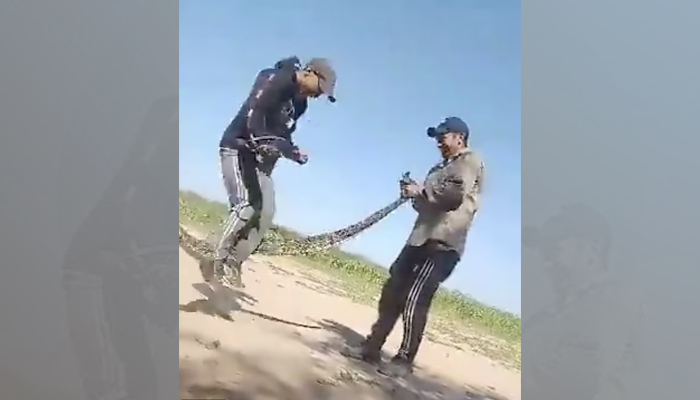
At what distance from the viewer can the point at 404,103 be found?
171cm

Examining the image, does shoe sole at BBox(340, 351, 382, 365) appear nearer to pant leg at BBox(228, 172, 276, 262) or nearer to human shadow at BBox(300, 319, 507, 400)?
human shadow at BBox(300, 319, 507, 400)

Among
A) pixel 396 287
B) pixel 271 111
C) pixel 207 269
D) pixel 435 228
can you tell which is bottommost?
pixel 207 269

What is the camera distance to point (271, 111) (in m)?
1.71

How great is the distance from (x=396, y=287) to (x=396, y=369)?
0.17m

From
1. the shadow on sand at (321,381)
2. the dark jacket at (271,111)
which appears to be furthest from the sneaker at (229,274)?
the dark jacket at (271,111)

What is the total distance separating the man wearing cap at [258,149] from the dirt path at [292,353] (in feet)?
0.16

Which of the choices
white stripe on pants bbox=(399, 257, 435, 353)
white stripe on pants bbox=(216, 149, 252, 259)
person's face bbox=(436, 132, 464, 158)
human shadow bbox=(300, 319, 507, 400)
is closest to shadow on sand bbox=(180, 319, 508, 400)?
human shadow bbox=(300, 319, 507, 400)

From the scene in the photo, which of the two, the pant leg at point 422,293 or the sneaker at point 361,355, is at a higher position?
the pant leg at point 422,293

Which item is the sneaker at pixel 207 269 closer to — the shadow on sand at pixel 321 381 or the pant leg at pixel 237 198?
the pant leg at pixel 237 198

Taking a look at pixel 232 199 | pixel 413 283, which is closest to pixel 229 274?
pixel 232 199

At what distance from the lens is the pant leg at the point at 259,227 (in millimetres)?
1704

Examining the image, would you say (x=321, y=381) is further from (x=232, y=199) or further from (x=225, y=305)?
(x=232, y=199)
